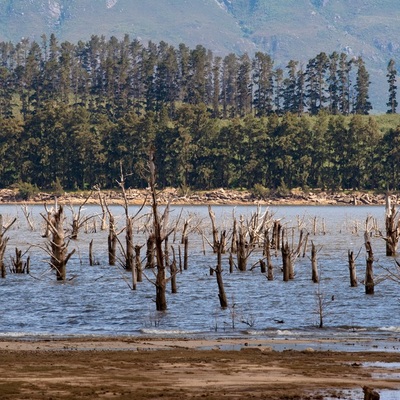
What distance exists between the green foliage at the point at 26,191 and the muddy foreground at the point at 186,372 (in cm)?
13995

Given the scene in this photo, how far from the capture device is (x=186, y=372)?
753 inches

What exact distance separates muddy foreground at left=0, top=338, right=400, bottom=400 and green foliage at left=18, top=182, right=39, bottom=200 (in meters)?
140

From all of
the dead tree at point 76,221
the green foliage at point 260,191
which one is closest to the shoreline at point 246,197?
the green foliage at point 260,191

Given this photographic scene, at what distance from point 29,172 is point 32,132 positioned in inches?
316

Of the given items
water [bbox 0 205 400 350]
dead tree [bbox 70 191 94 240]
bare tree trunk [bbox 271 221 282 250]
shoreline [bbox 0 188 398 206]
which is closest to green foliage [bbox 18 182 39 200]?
shoreline [bbox 0 188 398 206]

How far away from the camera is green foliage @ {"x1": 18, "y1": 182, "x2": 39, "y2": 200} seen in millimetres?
162125

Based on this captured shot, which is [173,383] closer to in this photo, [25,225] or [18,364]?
[18,364]

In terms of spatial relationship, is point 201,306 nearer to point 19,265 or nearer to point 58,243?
point 58,243

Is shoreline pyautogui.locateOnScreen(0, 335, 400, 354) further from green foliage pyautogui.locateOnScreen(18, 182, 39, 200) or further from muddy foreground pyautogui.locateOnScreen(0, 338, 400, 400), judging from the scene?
green foliage pyautogui.locateOnScreen(18, 182, 39, 200)

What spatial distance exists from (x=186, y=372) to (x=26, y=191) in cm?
14577

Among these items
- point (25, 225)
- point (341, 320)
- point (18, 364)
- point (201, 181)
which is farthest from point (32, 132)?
point (18, 364)

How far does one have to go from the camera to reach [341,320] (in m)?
32.2

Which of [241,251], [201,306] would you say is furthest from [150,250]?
[201,306]

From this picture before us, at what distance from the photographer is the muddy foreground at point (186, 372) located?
667 inches
